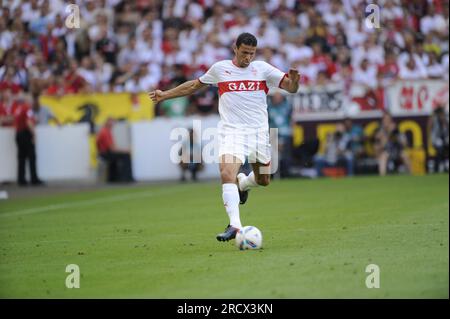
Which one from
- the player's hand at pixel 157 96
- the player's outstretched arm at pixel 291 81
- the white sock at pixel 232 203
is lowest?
the white sock at pixel 232 203

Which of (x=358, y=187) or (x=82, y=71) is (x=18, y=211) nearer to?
(x=358, y=187)

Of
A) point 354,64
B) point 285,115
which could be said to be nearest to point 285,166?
point 285,115

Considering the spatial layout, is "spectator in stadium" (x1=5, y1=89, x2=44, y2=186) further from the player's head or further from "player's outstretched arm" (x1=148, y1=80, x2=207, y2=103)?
the player's head

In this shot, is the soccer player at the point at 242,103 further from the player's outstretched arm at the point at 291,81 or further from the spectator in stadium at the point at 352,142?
the spectator in stadium at the point at 352,142

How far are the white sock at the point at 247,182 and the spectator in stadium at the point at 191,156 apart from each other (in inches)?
495

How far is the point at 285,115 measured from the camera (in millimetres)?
25703

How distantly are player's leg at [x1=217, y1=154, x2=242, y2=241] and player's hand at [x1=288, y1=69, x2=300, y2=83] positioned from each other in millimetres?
1175

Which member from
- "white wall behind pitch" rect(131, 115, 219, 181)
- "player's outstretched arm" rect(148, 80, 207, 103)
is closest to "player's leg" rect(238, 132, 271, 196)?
"player's outstretched arm" rect(148, 80, 207, 103)

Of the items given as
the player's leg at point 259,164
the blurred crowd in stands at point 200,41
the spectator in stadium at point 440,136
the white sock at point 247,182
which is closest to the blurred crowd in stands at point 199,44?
the blurred crowd in stands at point 200,41

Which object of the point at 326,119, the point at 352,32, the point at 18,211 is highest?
the point at 352,32

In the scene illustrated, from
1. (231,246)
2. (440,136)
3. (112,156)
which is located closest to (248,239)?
(231,246)

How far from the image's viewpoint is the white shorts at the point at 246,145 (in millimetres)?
12047

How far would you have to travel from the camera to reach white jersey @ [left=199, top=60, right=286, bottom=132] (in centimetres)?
1216

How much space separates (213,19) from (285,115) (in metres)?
5.41
